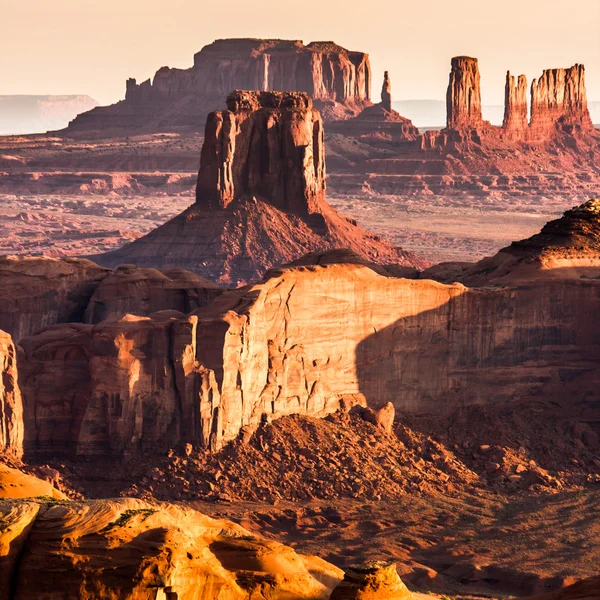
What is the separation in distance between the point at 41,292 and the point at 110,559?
28.8 metres

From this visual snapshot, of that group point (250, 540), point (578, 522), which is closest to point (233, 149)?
point (578, 522)

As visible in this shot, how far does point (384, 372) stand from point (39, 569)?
1127 inches

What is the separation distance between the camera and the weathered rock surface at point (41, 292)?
5359cm

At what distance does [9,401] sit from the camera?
45.1m

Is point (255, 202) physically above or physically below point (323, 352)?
above

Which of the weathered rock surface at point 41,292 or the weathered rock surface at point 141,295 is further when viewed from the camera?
the weathered rock surface at point 141,295

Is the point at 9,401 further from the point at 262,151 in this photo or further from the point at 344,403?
the point at 262,151

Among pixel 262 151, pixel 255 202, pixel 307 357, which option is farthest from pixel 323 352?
Answer: pixel 255 202

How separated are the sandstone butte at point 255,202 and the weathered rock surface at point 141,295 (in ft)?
164

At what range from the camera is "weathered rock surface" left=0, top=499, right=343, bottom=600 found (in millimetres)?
25578

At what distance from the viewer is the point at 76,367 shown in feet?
154

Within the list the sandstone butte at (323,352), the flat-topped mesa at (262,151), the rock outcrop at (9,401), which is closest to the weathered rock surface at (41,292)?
the sandstone butte at (323,352)

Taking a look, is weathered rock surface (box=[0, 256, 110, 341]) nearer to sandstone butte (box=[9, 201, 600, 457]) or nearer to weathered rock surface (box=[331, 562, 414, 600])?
sandstone butte (box=[9, 201, 600, 457])

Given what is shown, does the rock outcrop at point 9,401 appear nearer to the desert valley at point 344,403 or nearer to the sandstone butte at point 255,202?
the desert valley at point 344,403
